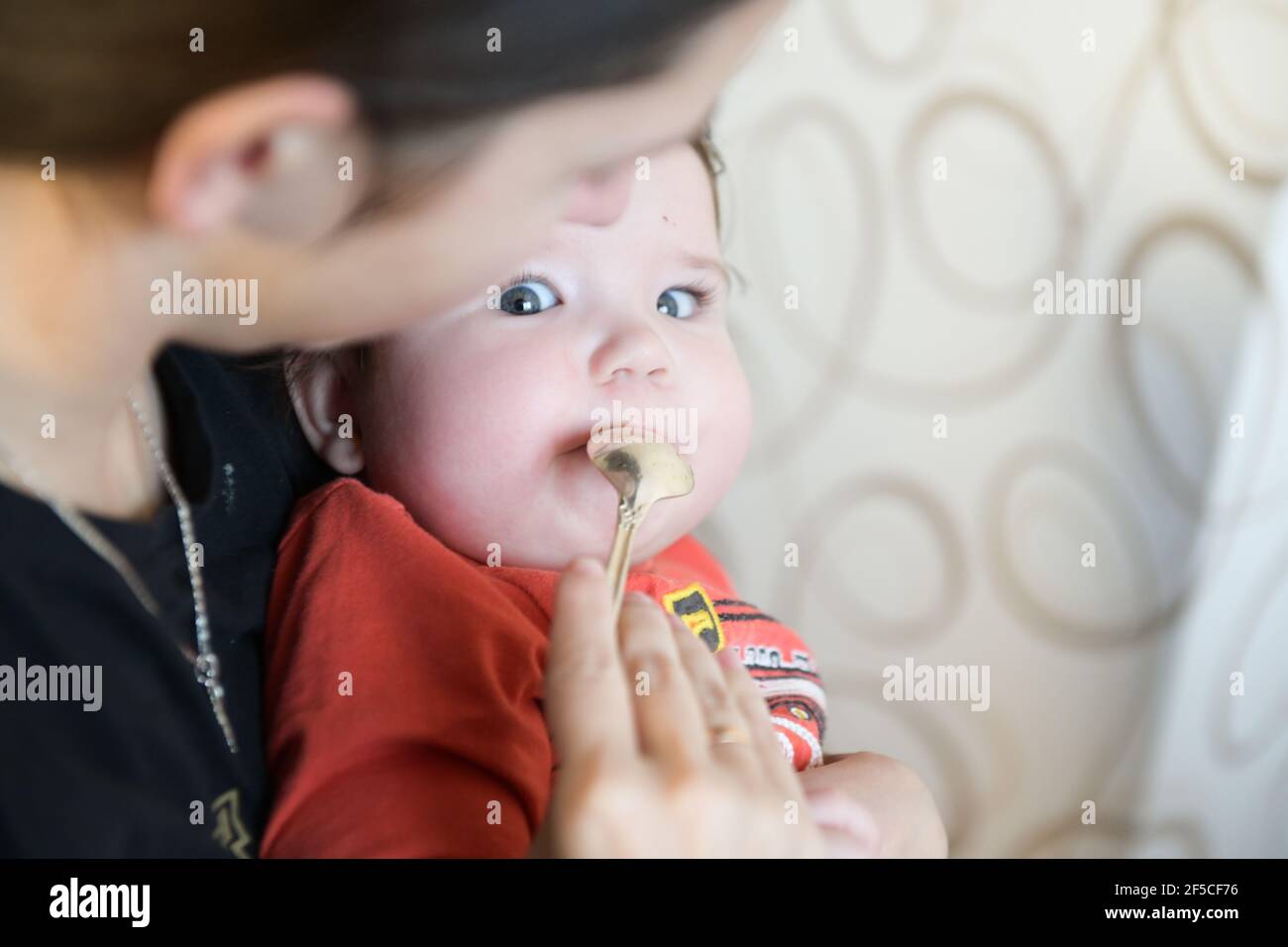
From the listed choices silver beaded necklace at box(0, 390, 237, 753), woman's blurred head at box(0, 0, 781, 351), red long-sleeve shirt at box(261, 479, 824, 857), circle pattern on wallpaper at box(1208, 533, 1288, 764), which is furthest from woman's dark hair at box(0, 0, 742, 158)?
circle pattern on wallpaper at box(1208, 533, 1288, 764)

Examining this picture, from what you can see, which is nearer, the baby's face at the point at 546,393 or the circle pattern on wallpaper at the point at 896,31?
the baby's face at the point at 546,393

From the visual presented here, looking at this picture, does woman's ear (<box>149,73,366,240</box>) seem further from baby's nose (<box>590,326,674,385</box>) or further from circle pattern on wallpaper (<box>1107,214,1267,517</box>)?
circle pattern on wallpaper (<box>1107,214,1267,517</box>)

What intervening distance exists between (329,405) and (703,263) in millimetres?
229

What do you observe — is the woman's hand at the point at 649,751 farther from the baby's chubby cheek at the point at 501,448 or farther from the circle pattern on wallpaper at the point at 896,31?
the circle pattern on wallpaper at the point at 896,31

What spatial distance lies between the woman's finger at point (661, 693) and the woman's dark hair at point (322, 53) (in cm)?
20

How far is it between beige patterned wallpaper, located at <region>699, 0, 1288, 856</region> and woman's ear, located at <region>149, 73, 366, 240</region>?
1.94ft

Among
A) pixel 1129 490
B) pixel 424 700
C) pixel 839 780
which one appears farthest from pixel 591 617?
pixel 1129 490

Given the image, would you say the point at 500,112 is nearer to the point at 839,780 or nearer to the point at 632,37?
the point at 632,37

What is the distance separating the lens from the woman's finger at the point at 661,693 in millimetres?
385

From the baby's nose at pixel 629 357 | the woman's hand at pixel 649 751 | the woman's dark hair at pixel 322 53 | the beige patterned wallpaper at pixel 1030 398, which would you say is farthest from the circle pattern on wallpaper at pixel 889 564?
the woman's dark hair at pixel 322 53

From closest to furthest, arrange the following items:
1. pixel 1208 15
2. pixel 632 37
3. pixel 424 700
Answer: pixel 632 37 → pixel 424 700 → pixel 1208 15

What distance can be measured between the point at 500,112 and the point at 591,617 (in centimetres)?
18

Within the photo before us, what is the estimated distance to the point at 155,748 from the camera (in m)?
0.42

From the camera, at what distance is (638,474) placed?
0.54 meters
